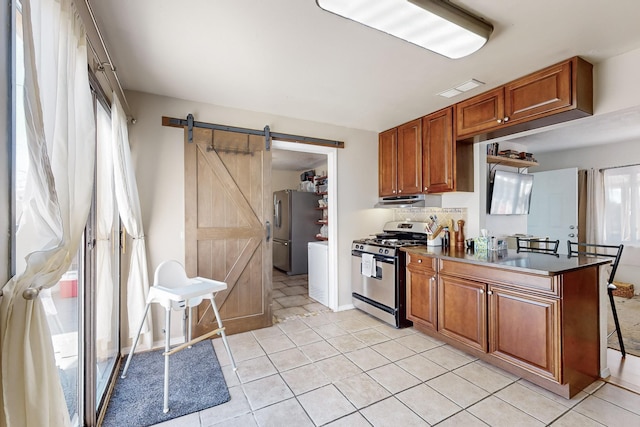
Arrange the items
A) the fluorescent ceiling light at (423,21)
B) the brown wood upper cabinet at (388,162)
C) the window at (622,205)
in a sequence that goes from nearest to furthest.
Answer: the fluorescent ceiling light at (423,21) < the brown wood upper cabinet at (388,162) < the window at (622,205)

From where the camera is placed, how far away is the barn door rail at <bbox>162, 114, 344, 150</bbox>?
292 cm

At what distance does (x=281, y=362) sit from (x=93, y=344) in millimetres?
1396

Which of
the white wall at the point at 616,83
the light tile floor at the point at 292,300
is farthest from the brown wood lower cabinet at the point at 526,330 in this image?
the light tile floor at the point at 292,300

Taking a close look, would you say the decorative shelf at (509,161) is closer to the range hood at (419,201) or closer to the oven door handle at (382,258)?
the range hood at (419,201)

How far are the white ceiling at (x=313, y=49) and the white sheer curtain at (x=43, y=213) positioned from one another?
2.46 feet

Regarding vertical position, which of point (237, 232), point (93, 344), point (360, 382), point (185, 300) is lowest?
point (360, 382)

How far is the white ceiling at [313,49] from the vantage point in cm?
170

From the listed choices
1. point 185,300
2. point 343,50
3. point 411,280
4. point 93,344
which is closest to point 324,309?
point 411,280

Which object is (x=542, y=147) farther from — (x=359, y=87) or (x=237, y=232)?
(x=237, y=232)

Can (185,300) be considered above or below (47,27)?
below

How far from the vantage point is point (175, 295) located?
2.07 m

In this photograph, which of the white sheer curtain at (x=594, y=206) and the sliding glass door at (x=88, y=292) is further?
the white sheer curtain at (x=594, y=206)

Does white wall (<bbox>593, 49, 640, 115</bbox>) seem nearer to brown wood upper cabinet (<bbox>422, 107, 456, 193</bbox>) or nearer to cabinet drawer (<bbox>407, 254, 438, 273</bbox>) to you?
brown wood upper cabinet (<bbox>422, 107, 456, 193</bbox>)

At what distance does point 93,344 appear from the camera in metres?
1.77
